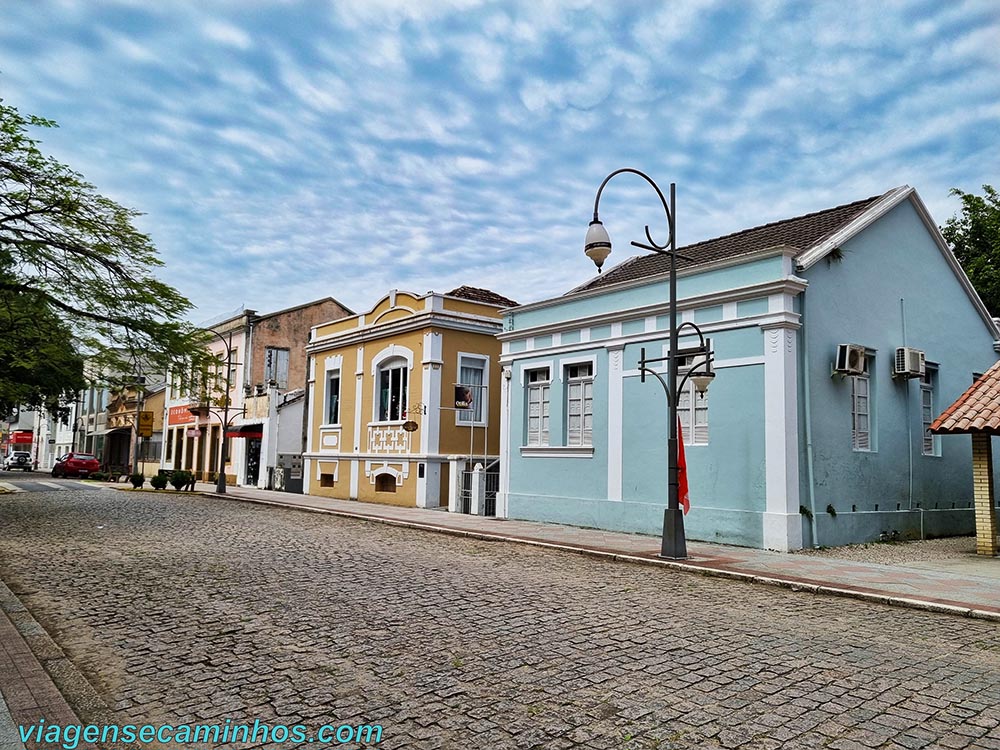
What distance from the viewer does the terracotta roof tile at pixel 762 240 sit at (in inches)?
603

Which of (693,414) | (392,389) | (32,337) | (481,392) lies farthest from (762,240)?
(32,337)

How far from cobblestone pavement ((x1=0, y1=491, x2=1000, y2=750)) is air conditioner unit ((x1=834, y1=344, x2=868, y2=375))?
218 inches

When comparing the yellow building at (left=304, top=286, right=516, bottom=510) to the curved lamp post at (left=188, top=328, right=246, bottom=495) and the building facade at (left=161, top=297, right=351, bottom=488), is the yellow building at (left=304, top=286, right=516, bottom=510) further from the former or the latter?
the building facade at (left=161, top=297, right=351, bottom=488)

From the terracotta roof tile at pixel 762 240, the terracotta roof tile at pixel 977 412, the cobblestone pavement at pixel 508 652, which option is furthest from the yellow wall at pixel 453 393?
the terracotta roof tile at pixel 977 412

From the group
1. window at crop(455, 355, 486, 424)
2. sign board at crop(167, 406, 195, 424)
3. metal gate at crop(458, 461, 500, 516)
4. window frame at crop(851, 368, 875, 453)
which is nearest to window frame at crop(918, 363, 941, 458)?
window frame at crop(851, 368, 875, 453)

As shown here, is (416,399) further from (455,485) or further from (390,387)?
(455,485)

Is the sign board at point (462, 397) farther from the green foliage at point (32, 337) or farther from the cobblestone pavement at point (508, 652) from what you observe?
the cobblestone pavement at point (508, 652)

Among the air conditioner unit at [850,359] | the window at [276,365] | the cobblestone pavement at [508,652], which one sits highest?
the window at [276,365]

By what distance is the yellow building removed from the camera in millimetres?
22375

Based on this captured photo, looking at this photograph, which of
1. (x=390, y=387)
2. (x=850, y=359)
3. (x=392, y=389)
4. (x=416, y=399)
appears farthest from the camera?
(x=390, y=387)

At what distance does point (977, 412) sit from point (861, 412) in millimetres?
2006

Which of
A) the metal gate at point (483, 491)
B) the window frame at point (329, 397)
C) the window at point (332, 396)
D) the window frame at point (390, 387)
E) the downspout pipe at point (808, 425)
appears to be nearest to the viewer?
the downspout pipe at point (808, 425)

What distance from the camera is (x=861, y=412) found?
587 inches

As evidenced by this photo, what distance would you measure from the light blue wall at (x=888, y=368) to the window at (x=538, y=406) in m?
6.27
